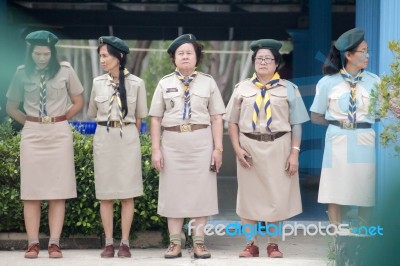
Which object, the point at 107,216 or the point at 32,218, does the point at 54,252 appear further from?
the point at 107,216

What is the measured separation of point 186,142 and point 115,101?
68cm

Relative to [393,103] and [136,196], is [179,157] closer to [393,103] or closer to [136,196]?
[136,196]

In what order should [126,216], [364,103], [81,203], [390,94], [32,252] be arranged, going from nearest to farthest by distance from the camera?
[390,94], [364,103], [32,252], [126,216], [81,203]

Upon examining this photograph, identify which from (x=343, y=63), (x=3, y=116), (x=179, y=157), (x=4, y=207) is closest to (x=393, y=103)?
(x=343, y=63)

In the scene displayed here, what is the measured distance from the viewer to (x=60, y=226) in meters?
8.31

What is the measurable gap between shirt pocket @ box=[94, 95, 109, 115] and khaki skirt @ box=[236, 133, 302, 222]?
1.15m

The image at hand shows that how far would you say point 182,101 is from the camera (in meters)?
8.17

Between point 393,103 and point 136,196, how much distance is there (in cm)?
257

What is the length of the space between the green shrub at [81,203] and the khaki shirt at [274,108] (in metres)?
1.07

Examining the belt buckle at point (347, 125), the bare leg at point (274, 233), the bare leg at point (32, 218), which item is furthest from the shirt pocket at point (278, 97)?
the bare leg at point (32, 218)

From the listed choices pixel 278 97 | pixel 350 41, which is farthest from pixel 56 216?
pixel 350 41

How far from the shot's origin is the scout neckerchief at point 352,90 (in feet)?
26.4

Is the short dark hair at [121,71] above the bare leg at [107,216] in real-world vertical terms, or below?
above

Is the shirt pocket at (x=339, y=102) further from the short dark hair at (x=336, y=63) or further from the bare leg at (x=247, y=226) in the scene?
the bare leg at (x=247, y=226)
